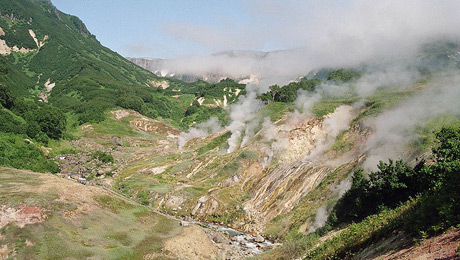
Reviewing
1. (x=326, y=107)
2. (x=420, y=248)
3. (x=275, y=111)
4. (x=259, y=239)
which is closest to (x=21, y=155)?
(x=259, y=239)

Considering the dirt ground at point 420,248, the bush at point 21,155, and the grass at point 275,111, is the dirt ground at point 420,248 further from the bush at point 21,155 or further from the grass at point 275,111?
Answer: the bush at point 21,155

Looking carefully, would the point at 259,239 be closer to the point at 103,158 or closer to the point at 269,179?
the point at 269,179

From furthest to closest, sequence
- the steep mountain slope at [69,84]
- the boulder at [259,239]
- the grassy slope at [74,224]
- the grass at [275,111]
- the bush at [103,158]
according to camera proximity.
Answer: the steep mountain slope at [69,84] → the bush at [103,158] → the grass at [275,111] → the boulder at [259,239] → the grassy slope at [74,224]

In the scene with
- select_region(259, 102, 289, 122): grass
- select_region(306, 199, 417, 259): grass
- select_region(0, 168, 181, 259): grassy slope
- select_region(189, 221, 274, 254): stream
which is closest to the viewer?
select_region(306, 199, 417, 259): grass

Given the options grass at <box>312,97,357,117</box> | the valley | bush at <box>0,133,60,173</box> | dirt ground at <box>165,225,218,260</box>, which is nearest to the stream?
the valley

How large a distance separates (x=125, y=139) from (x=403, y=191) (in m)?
92.9

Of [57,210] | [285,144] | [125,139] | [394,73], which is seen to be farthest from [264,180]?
[125,139]

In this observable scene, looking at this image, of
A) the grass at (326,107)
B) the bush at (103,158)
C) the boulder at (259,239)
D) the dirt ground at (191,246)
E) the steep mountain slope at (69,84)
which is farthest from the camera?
the steep mountain slope at (69,84)

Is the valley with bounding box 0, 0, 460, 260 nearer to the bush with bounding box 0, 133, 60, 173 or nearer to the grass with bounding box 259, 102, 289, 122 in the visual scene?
the bush with bounding box 0, 133, 60, 173

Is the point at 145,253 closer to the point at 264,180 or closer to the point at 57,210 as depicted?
the point at 57,210

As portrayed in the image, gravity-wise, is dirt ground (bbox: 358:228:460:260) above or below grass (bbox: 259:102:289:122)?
below

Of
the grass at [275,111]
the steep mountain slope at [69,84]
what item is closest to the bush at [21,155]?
the grass at [275,111]

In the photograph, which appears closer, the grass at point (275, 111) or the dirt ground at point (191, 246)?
the dirt ground at point (191, 246)

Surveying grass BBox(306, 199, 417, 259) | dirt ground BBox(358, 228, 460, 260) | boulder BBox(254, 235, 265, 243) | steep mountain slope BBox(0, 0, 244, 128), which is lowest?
boulder BBox(254, 235, 265, 243)
